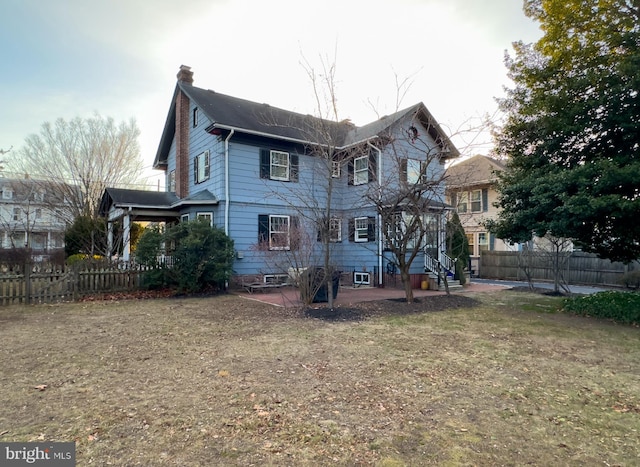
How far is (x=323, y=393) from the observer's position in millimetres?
4238

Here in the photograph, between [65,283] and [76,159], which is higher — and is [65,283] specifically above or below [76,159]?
below

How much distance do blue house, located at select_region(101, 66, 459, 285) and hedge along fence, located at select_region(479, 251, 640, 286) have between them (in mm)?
6003

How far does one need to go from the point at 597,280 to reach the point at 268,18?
17164mm

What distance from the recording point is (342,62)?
9359 millimetres

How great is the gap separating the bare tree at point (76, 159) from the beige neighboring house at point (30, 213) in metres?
0.76

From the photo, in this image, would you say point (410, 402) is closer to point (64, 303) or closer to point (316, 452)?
point (316, 452)

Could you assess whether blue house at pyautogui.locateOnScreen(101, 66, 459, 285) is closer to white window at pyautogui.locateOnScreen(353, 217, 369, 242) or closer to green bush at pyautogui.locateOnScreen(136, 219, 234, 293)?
white window at pyautogui.locateOnScreen(353, 217, 369, 242)

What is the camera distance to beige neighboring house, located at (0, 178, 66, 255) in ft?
78.7

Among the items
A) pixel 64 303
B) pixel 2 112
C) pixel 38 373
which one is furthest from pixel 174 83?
pixel 38 373

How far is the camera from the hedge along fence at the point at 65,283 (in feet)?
33.5

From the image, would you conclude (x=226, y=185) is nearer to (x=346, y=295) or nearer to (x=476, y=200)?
(x=346, y=295)

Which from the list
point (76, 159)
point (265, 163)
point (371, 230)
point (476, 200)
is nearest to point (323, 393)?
point (371, 230)

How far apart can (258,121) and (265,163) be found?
6.02 feet

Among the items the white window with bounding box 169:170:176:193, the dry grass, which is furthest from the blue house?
the dry grass
